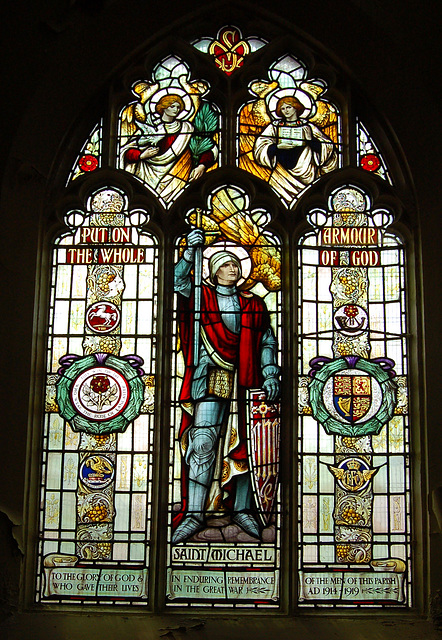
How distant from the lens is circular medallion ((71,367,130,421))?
8820mm

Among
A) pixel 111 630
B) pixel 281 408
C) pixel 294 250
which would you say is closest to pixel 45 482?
pixel 111 630

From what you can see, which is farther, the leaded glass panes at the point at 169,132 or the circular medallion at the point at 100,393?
the leaded glass panes at the point at 169,132

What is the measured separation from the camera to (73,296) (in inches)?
359

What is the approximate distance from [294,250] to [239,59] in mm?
1748

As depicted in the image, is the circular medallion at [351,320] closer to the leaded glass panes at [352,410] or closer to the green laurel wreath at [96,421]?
the leaded glass panes at [352,410]

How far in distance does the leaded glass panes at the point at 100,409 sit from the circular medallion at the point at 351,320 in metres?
1.39

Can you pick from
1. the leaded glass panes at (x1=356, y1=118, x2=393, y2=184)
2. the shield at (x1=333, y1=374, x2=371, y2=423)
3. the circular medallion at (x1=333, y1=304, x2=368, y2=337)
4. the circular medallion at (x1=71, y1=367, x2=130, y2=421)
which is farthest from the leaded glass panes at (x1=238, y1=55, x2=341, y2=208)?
the circular medallion at (x1=71, y1=367, x2=130, y2=421)

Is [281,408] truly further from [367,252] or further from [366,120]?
[366,120]

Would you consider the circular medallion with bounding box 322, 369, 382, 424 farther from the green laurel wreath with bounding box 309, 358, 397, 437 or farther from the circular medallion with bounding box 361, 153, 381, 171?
the circular medallion with bounding box 361, 153, 381, 171

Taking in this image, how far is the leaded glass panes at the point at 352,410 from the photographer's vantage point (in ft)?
27.7

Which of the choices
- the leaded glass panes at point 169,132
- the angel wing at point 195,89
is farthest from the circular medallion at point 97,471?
the angel wing at point 195,89

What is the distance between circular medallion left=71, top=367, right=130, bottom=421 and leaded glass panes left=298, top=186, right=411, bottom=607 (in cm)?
134

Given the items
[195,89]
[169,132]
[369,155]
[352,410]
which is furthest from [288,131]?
[352,410]

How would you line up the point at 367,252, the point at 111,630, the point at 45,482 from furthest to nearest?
the point at 367,252
the point at 45,482
the point at 111,630
